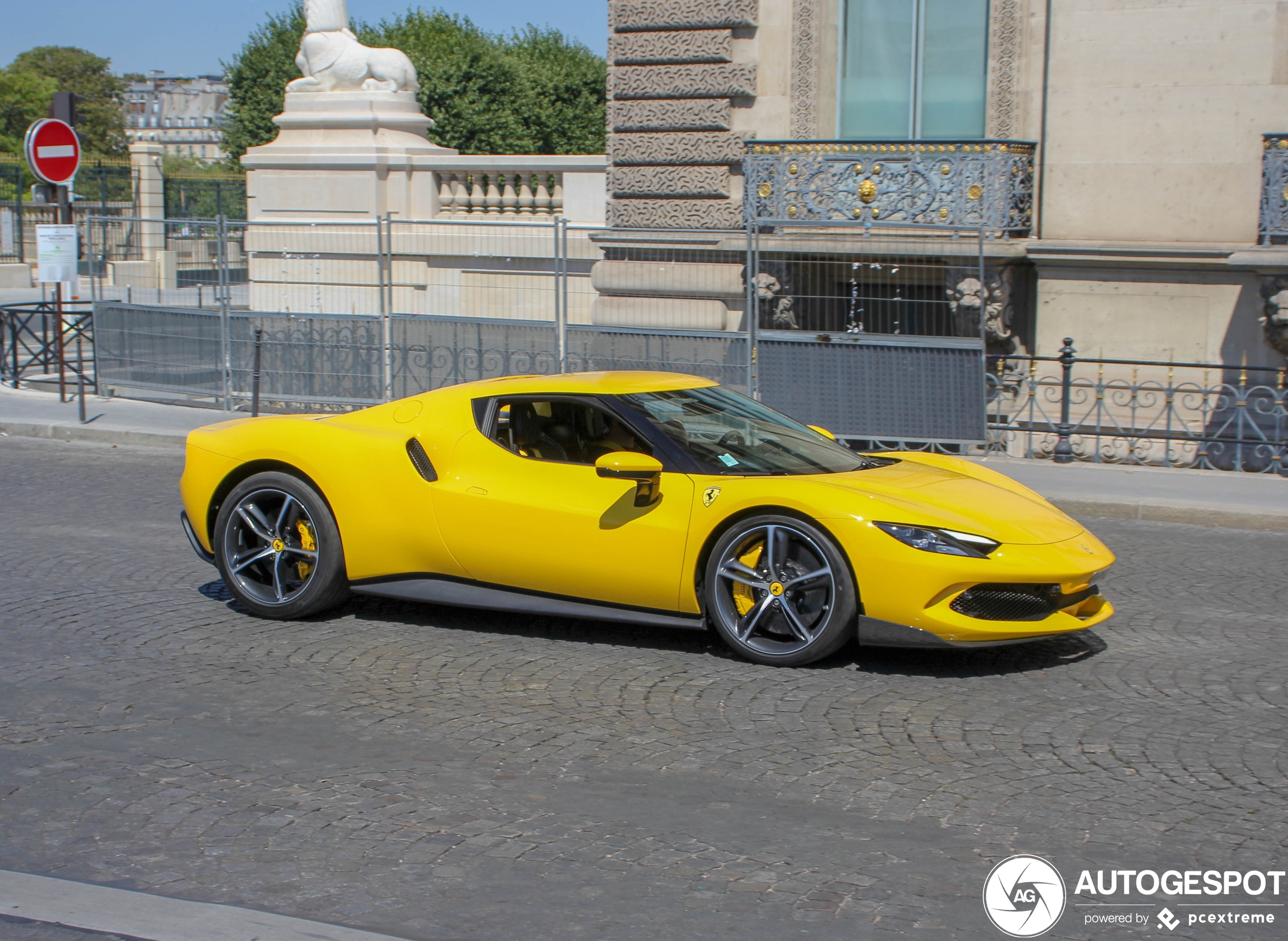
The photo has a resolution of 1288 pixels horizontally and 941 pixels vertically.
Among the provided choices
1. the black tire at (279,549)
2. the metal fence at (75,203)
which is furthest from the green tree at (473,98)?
the black tire at (279,549)

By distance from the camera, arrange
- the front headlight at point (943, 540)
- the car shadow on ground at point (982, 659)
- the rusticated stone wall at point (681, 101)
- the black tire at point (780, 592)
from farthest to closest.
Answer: the rusticated stone wall at point (681, 101), the car shadow on ground at point (982, 659), the black tire at point (780, 592), the front headlight at point (943, 540)

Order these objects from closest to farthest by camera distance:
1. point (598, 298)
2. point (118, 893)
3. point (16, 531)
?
point (118, 893)
point (16, 531)
point (598, 298)

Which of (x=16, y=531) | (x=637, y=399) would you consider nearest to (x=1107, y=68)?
(x=637, y=399)

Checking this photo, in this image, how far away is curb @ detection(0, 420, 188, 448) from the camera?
14.2m

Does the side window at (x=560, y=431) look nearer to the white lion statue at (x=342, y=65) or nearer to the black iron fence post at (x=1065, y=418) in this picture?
the black iron fence post at (x=1065, y=418)

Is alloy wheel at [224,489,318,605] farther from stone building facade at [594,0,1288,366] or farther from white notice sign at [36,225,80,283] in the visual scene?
stone building facade at [594,0,1288,366]

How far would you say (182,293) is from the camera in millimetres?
19672

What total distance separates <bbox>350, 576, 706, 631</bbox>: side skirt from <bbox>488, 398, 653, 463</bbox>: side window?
26.5 inches

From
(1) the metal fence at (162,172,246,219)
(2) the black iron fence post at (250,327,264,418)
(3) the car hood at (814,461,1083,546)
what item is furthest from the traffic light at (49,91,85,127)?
(1) the metal fence at (162,172,246,219)

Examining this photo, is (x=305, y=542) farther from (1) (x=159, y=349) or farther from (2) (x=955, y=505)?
(1) (x=159, y=349)

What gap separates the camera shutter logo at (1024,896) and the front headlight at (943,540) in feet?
6.40

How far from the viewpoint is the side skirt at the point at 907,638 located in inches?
231

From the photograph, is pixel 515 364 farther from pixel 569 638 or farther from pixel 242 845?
pixel 242 845

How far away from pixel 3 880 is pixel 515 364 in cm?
1125
